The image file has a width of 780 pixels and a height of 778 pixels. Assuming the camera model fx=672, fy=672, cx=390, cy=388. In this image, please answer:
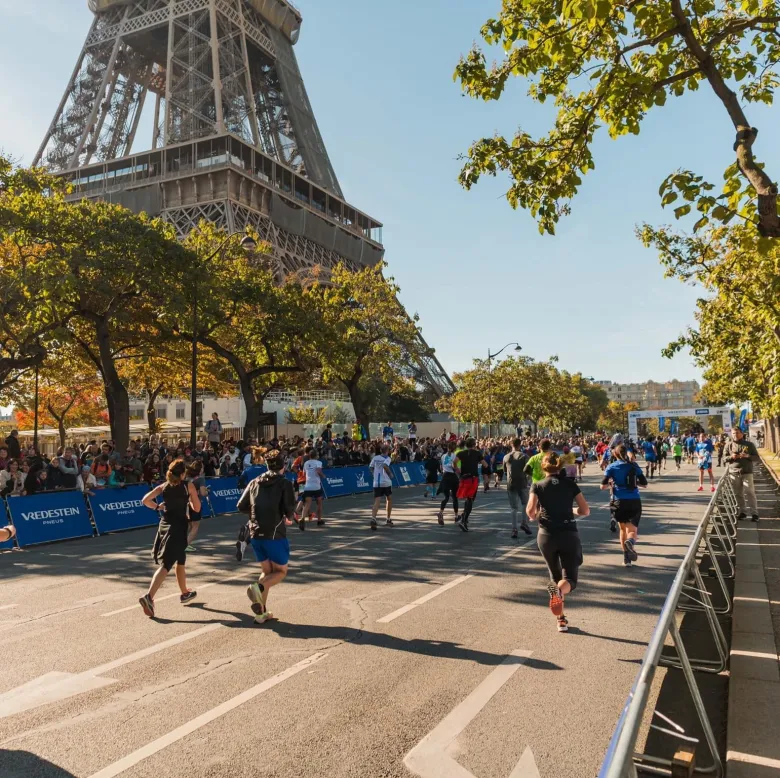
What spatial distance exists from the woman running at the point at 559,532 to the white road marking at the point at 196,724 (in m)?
2.41

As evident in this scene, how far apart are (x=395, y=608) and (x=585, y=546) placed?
17.0 ft

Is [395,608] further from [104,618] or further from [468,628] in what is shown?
[104,618]

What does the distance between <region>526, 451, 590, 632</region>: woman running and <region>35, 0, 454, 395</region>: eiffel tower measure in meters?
53.1

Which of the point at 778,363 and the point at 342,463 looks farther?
the point at 342,463

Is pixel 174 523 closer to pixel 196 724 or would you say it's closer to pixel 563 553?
pixel 196 724

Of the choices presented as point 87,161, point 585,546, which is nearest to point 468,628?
point 585,546

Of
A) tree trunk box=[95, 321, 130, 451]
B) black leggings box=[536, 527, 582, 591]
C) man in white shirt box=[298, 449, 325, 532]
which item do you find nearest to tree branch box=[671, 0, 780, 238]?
black leggings box=[536, 527, 582, 591]

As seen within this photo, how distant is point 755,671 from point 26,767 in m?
5.06

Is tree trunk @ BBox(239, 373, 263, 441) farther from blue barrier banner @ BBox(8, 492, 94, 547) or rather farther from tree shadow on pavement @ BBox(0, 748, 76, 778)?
tree shadow on pavement @ BBox(0, 748, 76, 778)

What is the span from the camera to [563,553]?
6.58 m

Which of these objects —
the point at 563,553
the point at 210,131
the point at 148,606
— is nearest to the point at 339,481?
the point at 148,606

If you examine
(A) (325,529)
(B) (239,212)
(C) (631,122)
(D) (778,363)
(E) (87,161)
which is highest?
(E) (87,161)

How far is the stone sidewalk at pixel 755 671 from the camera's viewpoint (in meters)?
3.87

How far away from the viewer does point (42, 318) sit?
20.7 metres
